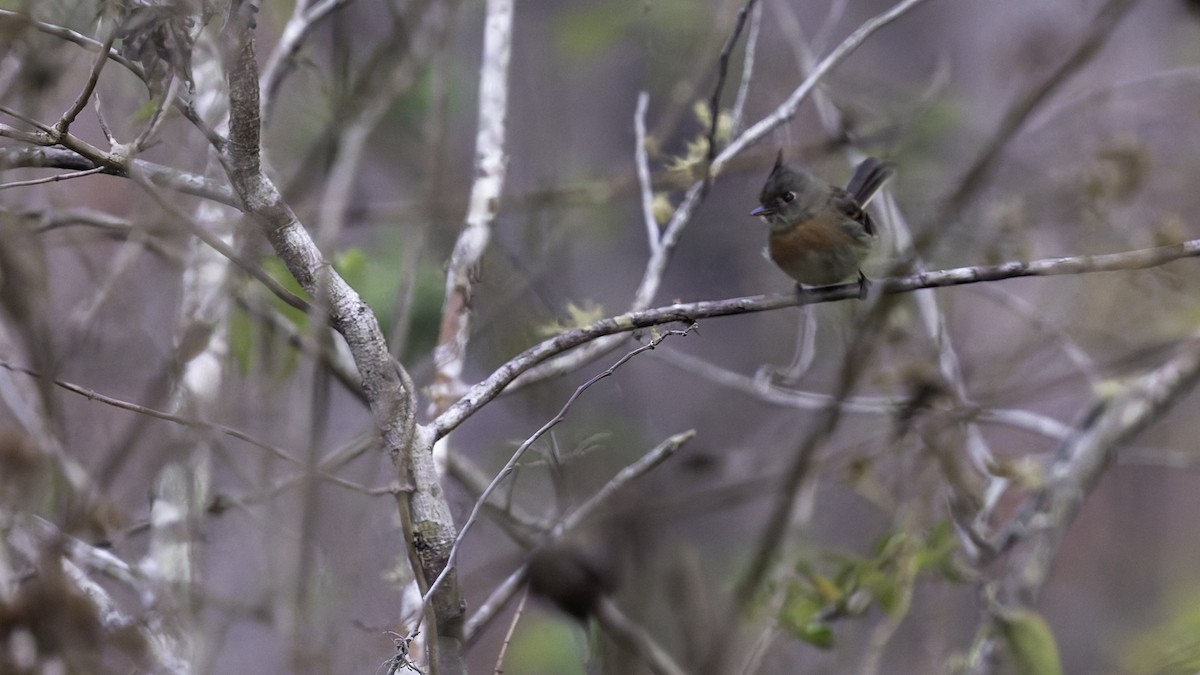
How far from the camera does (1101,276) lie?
4.36 meters

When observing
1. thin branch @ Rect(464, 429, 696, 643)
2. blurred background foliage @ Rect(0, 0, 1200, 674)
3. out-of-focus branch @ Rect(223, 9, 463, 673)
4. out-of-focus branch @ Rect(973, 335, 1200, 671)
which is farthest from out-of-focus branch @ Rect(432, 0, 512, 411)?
out-of-focus branch @ Rect(973, 335, 1200, 671)

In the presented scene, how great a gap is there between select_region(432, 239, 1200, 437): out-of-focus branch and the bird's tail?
5.34ft

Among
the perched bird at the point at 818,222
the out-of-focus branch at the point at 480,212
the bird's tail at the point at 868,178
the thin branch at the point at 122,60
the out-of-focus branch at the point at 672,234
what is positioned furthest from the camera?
the bird's tail at the point at 868,178

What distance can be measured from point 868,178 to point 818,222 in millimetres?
340

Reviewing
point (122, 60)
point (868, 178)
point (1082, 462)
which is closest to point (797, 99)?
point (868, 178)

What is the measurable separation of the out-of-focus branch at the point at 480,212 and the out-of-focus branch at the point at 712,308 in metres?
0.76

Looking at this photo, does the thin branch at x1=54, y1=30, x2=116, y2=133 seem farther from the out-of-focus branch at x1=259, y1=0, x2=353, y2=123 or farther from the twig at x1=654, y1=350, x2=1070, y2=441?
the twig at x1=654, y1=350, x2=1070, y2=441

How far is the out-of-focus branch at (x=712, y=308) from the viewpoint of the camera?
6.68 ft

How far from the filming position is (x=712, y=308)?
2.26 meters

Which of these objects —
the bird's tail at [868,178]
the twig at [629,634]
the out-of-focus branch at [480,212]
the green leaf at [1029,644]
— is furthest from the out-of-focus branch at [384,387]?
the bird's tail at [868,178]

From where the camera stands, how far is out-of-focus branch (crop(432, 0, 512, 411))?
296cm

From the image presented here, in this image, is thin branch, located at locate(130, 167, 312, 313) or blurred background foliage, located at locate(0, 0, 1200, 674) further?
blurred background foliage, located at locate(0, 0, 1200, 674)

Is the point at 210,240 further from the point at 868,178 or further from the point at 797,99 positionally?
the point at 868,178

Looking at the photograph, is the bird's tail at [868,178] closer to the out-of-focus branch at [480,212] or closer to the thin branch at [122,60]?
the out-of-focus branch at [480,212]
